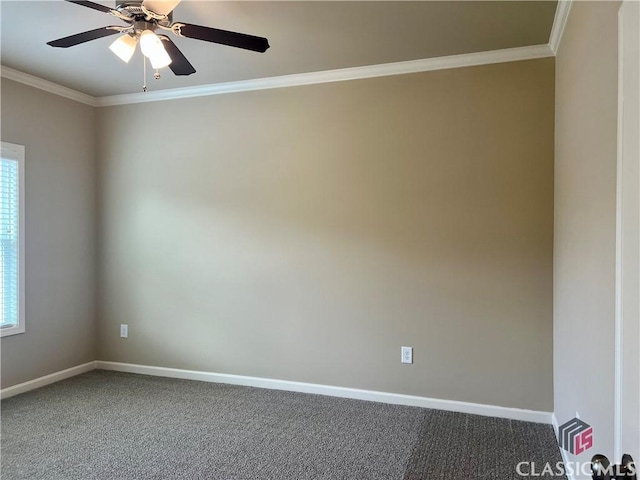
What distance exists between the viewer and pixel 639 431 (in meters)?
0.95

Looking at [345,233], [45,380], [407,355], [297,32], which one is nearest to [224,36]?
[297,32]

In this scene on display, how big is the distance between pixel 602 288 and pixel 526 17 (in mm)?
1776

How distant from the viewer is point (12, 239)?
349 cm

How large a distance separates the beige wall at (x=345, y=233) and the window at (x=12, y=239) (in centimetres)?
76

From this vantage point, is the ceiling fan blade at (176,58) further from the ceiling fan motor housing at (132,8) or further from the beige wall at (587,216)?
the beige wall at (587,216)

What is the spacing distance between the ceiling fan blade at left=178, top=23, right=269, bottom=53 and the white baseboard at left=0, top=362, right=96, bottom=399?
3.12 m

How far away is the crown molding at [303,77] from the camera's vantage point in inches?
119

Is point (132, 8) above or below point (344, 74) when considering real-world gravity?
below

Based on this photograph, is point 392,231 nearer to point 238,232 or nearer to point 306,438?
point 238,232

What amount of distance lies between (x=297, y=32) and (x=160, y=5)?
104cm

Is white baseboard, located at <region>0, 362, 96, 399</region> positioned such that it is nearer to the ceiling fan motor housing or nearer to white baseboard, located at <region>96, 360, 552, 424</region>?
white baseboard, located at <region>96, 360, 552, 424</region>

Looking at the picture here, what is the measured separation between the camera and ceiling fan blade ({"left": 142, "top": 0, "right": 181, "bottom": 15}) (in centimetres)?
193

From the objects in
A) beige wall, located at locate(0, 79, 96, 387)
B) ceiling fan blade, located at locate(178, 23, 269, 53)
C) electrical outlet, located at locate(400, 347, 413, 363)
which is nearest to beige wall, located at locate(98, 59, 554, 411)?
electrical outlet, located at locate(400, 347, 413, 363)

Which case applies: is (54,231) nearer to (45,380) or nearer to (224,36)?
(45,380)
